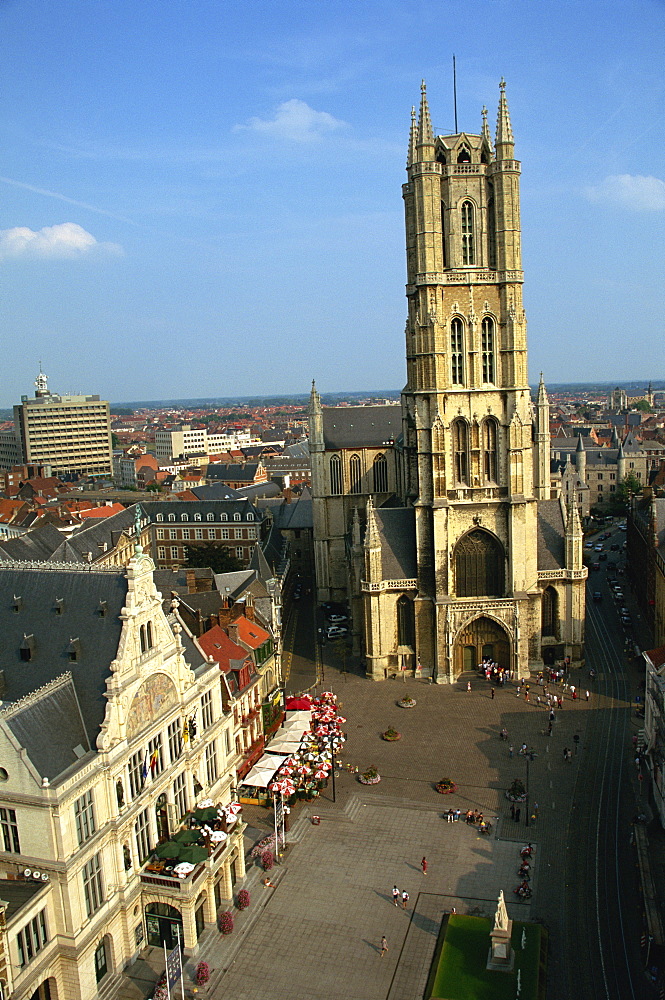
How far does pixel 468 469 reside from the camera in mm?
75062

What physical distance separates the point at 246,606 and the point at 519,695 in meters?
25.5

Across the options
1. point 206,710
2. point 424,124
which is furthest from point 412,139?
point 206,710

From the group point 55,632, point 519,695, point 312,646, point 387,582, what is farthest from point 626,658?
point 55,632

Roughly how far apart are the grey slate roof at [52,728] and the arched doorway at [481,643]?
43.1 m

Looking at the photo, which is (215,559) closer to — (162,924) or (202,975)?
(162,924)

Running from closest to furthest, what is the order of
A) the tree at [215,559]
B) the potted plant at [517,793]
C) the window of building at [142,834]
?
the window of building at [142,834], the potted plant at [517,793], the tree at [215,559]

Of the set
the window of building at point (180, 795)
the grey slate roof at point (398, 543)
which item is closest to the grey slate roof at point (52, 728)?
the window of building at point (180, 795)

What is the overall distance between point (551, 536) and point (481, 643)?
40.7ft

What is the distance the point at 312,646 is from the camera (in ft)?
289

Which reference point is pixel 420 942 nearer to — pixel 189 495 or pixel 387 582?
pixel 387 582

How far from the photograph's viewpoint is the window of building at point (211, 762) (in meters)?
50.7

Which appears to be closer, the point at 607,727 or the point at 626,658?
the point at 607,727

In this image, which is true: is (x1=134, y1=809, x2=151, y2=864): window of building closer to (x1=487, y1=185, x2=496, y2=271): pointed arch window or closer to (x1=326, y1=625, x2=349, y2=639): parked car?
(x1=326, y1=625, x2=349, y2=639): parked car

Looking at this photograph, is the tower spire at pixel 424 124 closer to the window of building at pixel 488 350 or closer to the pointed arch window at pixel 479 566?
the window of building at pixel 488 350
